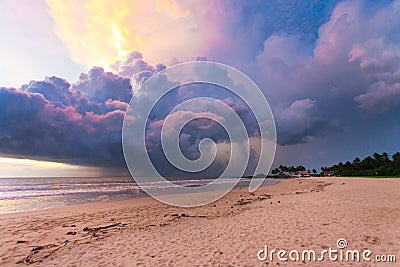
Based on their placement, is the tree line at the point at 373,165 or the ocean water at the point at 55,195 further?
the tree line at the point at 373,165

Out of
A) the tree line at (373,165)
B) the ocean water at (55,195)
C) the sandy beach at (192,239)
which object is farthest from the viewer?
the tree line at (373,165)

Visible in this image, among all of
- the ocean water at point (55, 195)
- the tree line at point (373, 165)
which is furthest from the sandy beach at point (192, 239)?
the tree line at point (373, 165)

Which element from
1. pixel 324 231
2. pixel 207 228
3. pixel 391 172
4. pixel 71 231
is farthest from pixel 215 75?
pixel 391 172

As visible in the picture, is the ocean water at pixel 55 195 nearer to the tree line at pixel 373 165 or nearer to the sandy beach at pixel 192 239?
the sandy beach at pixel 192 239

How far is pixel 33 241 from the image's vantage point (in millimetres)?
7824

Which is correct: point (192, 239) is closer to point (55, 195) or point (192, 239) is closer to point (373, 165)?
point (55, 195)

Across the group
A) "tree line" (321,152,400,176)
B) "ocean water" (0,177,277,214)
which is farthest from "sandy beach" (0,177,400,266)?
"tree line" (321,152,400,176)

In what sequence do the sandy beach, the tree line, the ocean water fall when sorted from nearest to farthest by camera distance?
the sandy beach → the ocean water → the tree line

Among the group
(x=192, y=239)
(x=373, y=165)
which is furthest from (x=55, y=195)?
(x=373, y=165)

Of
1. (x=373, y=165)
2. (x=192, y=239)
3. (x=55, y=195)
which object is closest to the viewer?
(x=192, y=239)

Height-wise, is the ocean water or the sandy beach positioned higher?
the sandy beach

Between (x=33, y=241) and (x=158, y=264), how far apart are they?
17.6 feet

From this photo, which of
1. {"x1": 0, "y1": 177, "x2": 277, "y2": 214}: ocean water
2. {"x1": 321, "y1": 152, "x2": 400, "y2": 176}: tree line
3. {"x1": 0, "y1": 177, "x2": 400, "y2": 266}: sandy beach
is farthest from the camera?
{"x1": 321, "y1": 152, "x2": 400, "y2": 176}: tree line

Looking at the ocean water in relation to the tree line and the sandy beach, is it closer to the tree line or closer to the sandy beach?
the sandy beach
